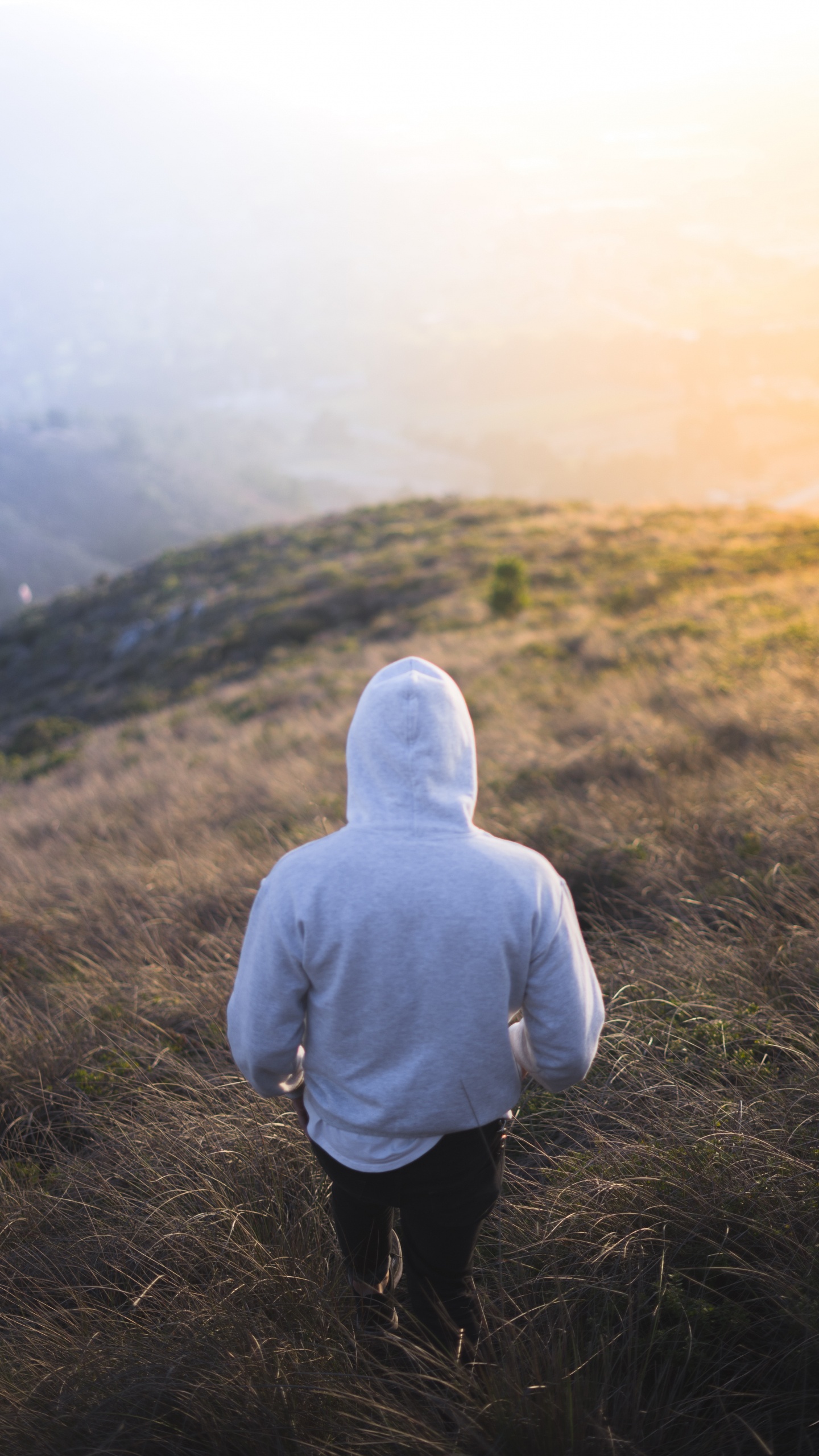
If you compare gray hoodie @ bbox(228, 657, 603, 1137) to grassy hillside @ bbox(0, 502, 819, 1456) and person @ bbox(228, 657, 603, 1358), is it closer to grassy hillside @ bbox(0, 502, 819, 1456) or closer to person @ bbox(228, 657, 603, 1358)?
person @ bbox(228, 657, 603, 1358)

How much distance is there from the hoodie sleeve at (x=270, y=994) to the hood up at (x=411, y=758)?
9.4 inches

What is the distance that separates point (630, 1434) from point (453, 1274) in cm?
43

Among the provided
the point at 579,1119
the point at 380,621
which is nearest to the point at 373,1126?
the point at 579,1119

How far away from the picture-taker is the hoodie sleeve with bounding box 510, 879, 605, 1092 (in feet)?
4.94

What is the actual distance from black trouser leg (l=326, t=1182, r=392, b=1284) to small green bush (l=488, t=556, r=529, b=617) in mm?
13314

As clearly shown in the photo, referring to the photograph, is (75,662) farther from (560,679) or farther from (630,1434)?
(630,1434)

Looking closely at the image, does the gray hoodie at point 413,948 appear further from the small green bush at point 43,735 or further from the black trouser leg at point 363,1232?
the small green bush at point 43,735

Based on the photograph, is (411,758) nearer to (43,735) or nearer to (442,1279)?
(442,1279)

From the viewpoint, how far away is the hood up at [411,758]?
147 cm

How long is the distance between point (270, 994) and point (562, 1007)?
0.61 m

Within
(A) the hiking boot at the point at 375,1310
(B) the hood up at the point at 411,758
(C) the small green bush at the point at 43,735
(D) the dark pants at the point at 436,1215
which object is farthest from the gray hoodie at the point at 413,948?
(C) the small green bush at the point at 43,735

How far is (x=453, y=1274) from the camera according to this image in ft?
5.55

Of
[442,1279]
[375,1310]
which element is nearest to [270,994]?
[442,1279]

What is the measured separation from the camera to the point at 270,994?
5.08 ft
